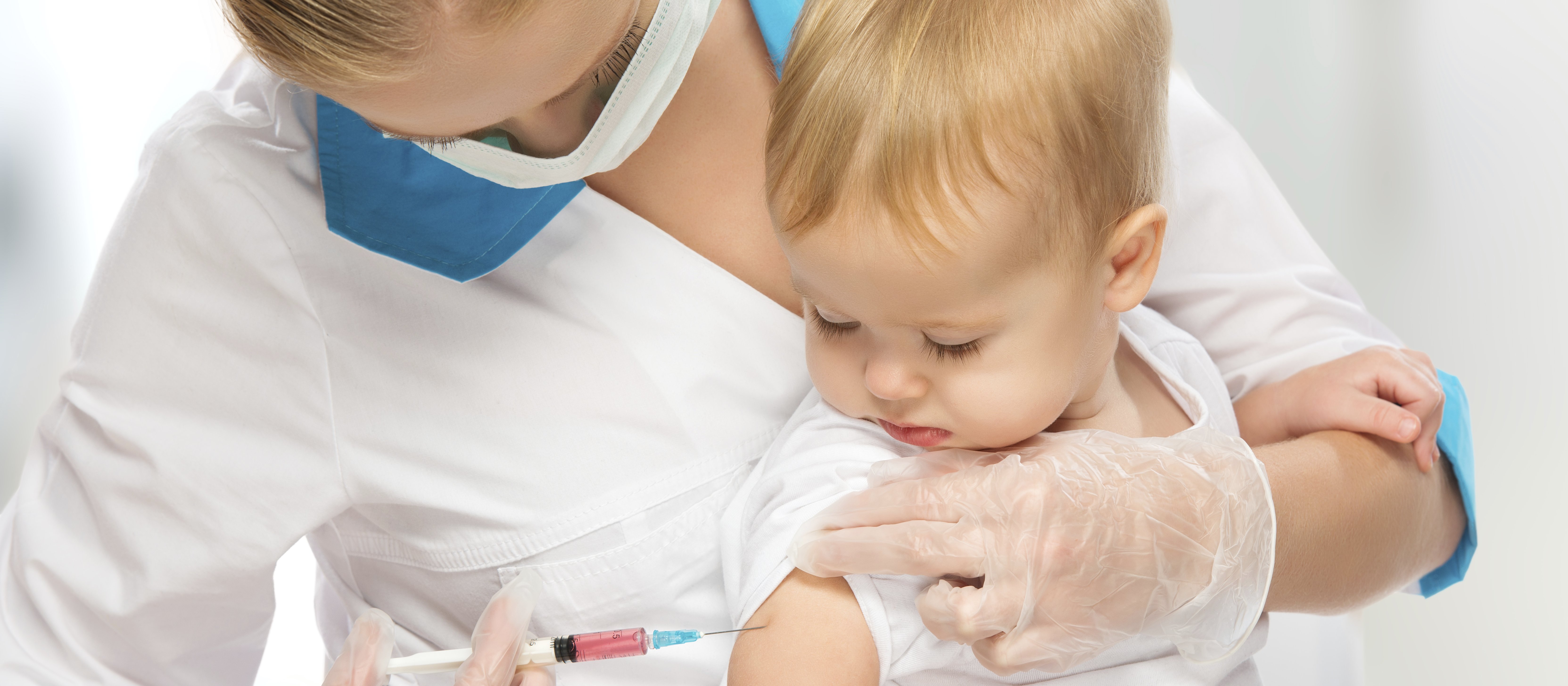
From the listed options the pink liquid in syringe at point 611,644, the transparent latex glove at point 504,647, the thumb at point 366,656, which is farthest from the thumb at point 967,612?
the thumb at point 366,656

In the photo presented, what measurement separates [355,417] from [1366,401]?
111 cm

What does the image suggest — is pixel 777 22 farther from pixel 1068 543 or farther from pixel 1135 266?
pixel 1068 543

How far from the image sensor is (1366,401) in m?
1.32

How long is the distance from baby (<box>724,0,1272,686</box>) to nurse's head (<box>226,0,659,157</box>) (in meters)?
0.18

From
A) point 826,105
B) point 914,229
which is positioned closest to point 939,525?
point 914,229

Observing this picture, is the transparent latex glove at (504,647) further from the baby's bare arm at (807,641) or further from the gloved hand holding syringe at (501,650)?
the baby's bare arm at (807,641)

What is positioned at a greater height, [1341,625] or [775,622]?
[775,622]

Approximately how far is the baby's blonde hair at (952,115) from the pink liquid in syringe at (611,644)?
419mm

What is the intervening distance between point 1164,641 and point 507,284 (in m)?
0.77

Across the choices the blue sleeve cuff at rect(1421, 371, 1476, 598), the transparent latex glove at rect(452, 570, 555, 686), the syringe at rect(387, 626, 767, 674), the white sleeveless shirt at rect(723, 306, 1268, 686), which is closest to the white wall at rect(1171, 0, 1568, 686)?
the blue sleeve cuff at rect(1421, 371, 1476, 598)

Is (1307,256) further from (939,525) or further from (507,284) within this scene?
(507,284)

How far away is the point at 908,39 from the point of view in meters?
0.95

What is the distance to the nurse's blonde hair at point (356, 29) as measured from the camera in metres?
0.86

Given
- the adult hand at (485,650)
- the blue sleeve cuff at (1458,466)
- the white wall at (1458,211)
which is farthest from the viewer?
the white wall at (1458,211)
